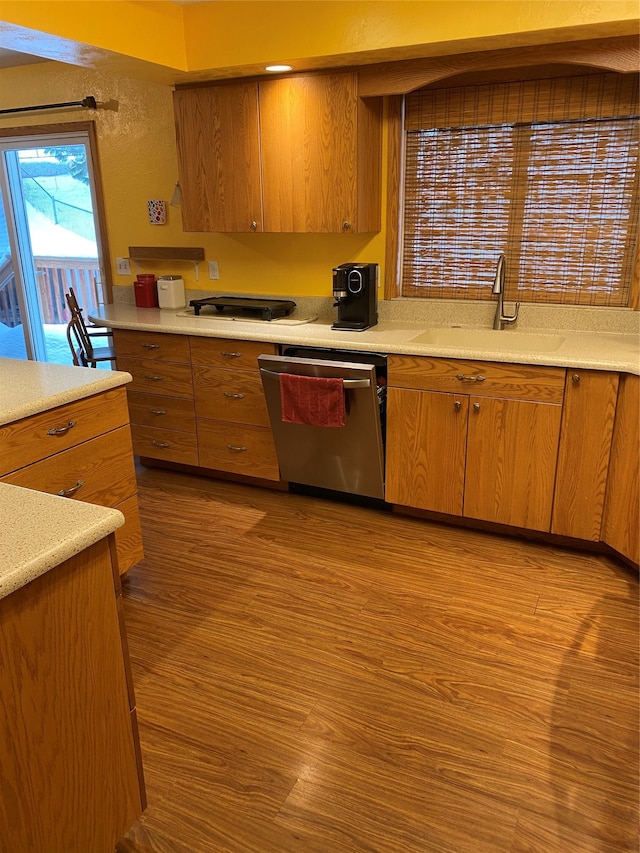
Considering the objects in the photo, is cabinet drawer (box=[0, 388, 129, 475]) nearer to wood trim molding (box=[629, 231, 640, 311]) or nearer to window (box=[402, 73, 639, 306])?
window (box=[402, 73, 639, 306])

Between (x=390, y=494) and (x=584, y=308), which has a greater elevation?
(x=584, y=308)

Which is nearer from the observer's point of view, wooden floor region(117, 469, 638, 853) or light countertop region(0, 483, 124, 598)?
light countertop region(0, 483, 124, 598)

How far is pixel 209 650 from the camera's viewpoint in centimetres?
230

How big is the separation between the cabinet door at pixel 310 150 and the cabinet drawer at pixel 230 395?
0.79 m

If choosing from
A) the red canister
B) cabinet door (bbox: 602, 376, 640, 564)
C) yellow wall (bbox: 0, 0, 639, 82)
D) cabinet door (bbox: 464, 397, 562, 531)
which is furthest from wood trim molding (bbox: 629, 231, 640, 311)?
the red canister

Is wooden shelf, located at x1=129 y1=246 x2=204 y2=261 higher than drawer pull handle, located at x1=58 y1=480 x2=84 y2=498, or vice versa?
wooden shelf, located at x1=129 y1=246 x2=204 y2=261

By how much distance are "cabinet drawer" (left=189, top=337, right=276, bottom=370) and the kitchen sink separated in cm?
77

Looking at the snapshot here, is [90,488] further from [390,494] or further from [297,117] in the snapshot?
[297,117]

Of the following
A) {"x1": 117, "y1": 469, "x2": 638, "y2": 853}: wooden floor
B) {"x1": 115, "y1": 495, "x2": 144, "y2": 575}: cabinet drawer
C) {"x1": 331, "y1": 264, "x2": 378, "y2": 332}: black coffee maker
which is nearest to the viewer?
{"x1": 117, "y1": 469, "x2": 638, "y2": 853}: wooden floor

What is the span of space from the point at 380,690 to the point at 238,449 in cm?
165

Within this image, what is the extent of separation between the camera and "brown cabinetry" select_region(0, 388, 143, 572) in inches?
80.4

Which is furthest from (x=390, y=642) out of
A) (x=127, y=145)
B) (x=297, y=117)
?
(x=127, y=145)

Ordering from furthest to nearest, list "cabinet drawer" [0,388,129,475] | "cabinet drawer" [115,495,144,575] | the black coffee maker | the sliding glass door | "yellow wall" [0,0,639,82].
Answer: the sliding glass door → the black coffee maker → "cabinet drawer" [115,495,144,575] → "yellow wall" [0,0,639,82] → "cabinet drawer" [0,388,129,475]

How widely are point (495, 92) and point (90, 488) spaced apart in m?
2.46
